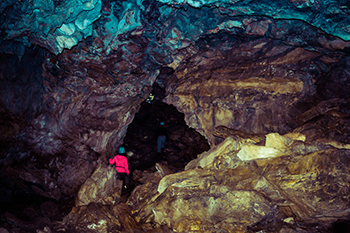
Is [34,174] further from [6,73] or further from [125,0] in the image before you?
[125,0]

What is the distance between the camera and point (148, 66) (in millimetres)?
4828

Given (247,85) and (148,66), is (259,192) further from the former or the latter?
(148,66)

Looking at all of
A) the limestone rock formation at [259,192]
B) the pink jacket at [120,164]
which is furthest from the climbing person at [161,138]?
the limestone rock formation at [259,192]

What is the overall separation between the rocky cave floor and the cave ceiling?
0.32 metres

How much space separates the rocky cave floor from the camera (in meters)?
4.38

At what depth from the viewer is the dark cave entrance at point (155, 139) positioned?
8273 mm

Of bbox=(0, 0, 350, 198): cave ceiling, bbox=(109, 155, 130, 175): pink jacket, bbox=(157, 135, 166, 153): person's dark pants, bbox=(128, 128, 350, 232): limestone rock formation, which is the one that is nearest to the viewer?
bbox=(128, 128, 350, 232): limestone rock formation

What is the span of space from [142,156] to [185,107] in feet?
10.7

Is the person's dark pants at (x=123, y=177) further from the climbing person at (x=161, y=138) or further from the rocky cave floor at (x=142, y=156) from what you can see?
the climbing person at (x=161, y=138)

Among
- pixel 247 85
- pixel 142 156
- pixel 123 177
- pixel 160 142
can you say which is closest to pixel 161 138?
pixel 160 142

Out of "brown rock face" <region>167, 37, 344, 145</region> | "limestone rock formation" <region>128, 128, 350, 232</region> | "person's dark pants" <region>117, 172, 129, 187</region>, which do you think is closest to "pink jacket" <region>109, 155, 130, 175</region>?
"person's dark pants" <region>117, 172, 129, 187</region>

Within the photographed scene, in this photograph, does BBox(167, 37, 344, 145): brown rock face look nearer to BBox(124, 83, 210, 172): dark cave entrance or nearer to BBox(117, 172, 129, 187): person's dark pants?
BBox(117, 172, 129, 187): person's dark pants

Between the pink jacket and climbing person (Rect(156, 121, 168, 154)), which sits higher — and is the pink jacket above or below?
above

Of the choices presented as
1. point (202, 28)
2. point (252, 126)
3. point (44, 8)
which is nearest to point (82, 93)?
point (44, 8)
